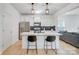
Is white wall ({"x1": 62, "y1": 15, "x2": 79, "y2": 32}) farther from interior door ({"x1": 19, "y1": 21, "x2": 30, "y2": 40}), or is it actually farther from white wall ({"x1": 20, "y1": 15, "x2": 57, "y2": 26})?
interior door ({"x1": 19, "y1": 21, "x2": 30, "y2": 40})

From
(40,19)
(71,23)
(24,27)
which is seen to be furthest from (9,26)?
(71,23)

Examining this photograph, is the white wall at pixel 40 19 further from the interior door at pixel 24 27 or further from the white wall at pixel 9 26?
the white wall at pixel 9 26

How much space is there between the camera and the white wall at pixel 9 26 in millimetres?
3881

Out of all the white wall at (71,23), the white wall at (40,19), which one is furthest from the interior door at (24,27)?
the white wall at (71,23)

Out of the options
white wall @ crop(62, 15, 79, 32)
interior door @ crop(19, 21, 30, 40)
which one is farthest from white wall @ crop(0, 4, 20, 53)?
white wall @ crop(62, 15, 79, 32)

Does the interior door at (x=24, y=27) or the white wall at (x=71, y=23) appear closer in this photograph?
the interior door at (x=24, y=27)

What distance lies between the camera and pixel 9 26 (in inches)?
159

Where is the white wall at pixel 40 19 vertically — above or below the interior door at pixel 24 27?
above

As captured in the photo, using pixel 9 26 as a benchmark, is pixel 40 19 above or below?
above

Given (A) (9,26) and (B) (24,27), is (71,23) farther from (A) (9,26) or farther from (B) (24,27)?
(A) (9,26)

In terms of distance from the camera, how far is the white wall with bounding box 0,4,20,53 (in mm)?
3881

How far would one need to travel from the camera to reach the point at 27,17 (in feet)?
13.0

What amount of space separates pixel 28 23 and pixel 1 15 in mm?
875
